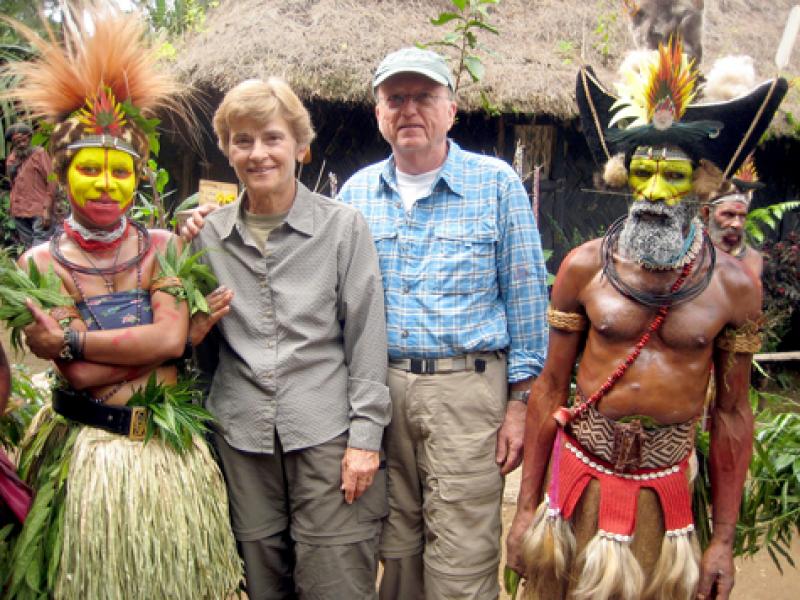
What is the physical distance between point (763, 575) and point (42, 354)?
140 inches

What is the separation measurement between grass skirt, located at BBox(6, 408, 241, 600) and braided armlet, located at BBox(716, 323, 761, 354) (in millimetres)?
1634

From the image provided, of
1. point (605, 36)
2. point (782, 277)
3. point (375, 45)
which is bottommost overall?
point (782, 277)

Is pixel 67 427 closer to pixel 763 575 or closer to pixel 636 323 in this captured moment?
pixel 636 323

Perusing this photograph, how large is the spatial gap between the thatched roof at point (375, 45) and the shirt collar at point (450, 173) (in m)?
4.05

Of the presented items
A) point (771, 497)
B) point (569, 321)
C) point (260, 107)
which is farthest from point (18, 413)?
point (771, 497)

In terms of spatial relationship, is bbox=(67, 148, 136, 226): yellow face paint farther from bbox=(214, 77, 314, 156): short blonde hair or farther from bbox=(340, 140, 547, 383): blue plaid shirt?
bbox=(340, 140, 547, 383): blue plaid shirt

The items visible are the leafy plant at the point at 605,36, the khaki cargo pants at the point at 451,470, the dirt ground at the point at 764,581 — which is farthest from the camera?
the leafy plant at the point at 605,36

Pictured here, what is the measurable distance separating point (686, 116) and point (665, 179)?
194mm

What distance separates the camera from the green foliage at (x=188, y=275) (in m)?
2.27

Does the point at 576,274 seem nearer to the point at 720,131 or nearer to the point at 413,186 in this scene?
the point at 720,131

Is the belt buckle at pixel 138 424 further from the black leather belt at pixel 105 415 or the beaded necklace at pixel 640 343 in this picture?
the beaded necklace at pixel 640 343

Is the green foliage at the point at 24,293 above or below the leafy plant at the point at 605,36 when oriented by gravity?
below

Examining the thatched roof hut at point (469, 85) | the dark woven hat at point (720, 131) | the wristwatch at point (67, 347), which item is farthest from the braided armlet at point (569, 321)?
the thatched roof hut at point (469, 85)

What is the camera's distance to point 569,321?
2.24 m
